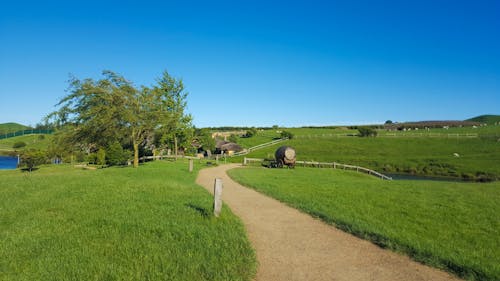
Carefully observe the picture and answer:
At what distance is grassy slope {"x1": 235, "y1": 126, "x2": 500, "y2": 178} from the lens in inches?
1657

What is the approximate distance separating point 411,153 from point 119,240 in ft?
204

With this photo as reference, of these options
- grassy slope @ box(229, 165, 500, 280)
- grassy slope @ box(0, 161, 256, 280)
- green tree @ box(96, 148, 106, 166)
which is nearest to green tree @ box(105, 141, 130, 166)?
green tree @ box(96, 148, 106, 166)

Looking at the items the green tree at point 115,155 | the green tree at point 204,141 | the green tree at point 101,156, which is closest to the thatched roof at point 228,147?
the green tree at point 204,141

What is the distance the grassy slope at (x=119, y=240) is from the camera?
17.1 feet

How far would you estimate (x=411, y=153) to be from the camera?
5672cm

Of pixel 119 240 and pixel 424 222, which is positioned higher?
pixel 119 240

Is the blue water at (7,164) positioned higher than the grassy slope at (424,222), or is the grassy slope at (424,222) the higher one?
the grassy slope at (424,222)

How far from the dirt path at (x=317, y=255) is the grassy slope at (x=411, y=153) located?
3780cm

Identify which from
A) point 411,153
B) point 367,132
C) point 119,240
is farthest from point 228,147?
point 119,240

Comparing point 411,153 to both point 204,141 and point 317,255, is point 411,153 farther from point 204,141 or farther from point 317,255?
point 317,255

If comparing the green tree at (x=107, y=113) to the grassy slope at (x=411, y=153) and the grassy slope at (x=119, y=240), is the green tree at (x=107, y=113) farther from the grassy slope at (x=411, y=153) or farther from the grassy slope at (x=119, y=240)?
the grassy slope at (x=411, y=153)

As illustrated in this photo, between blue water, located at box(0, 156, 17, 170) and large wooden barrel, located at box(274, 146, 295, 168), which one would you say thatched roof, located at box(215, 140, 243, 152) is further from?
blue water, located at box(0, 156, 17, 170)

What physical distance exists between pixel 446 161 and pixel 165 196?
49.2 meters

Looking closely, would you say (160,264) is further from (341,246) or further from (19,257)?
(341,246)
